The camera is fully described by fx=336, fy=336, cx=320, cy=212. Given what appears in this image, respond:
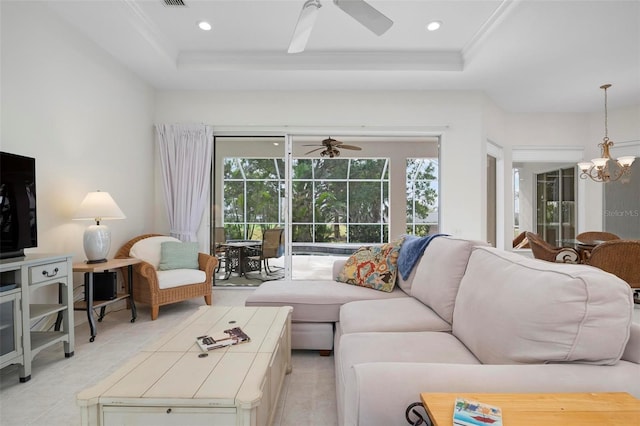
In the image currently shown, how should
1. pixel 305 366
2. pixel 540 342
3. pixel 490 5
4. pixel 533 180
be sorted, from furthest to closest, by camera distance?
pixel 533 180 → pixel 490 5 → pixel 305 366 → pixel 540 342

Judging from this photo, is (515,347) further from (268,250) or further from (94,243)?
(268,250)

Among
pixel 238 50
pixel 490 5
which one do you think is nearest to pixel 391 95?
pixel 490 5

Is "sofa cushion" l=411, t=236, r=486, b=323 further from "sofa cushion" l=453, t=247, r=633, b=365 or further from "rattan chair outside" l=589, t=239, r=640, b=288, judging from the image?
"rattan chair outside" l=589, t=239, r=640, b=288

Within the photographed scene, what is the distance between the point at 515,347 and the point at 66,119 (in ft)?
12.3

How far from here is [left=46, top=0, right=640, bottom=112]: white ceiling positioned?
2949 millimetres

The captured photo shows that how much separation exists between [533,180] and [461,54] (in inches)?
132

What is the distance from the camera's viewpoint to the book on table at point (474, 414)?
82cm

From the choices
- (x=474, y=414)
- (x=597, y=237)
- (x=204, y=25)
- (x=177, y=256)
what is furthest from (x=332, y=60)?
(x=597, y=237)

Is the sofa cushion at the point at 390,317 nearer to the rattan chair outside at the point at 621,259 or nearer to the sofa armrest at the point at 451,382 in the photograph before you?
the sofa armrest at the point at 451,382

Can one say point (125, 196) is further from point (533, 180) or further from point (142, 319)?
point (533, 180)

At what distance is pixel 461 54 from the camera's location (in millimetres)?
3867

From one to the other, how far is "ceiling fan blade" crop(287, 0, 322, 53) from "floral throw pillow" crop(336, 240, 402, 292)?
179 cm

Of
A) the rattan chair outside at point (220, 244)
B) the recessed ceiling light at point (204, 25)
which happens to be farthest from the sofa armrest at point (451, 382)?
the rattan chair outside at point (220, 244)

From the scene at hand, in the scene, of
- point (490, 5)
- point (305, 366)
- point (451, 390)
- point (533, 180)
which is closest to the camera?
point (451, 390)
